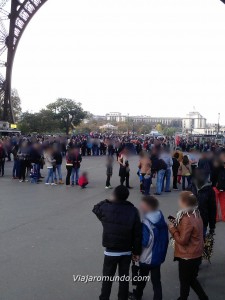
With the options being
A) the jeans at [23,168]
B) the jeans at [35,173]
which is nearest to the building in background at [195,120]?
the jeans at [23,168]

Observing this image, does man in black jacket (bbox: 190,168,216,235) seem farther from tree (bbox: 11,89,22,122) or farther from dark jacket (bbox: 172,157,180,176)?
tree (bbox: 11,89,22,122)

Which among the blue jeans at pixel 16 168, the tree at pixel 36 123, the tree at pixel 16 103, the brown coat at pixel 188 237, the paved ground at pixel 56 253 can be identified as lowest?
the paved ground at pixel 56 253

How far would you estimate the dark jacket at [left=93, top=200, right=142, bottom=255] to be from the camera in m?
4.01

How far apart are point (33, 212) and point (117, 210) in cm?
554

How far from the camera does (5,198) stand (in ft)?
36.4

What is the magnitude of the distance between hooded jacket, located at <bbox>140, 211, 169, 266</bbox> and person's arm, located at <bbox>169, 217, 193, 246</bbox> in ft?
0.42

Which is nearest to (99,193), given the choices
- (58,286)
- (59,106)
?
(58,286)

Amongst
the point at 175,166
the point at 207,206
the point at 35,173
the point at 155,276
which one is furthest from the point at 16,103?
the point at 155,276

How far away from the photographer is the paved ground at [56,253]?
480 cm

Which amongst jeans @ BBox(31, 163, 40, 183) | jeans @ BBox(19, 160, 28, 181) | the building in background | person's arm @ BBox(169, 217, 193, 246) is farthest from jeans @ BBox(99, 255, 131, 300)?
the building in background

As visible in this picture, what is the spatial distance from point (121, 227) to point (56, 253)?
2528mm

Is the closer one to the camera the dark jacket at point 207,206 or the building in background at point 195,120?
the dark jacket at point 207,206

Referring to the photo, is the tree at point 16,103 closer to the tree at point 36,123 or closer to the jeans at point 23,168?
the tree at point 36,123

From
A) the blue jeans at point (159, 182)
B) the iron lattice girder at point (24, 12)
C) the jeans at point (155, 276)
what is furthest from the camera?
the iron lattice girder at point (24, 12)
